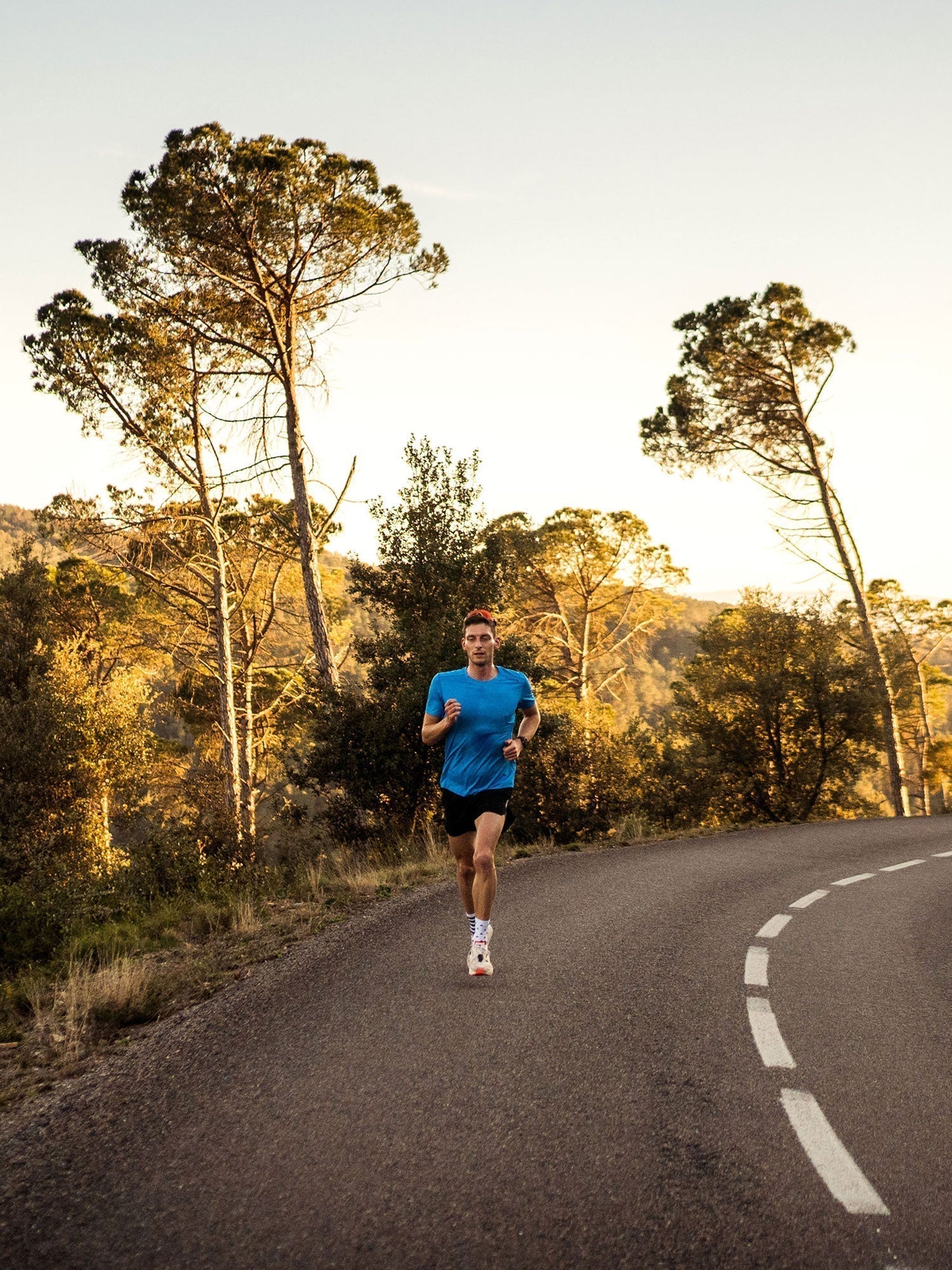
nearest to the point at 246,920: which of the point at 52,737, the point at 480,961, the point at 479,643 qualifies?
the point at 480,961

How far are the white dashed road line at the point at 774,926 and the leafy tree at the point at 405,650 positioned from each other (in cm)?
807

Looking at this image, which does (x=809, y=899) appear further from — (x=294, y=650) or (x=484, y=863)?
(x=294, y=650)

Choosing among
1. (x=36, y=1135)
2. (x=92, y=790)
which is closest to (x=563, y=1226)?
(x=36, y=1135)

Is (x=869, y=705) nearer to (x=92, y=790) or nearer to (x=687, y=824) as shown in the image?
(x=687, y=824)

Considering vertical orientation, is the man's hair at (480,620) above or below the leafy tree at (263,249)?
below

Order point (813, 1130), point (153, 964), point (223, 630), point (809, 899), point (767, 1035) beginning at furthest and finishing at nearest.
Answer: point (223, 630)
point (809, 899)
point (153, 964)
point (767, 1035)
point (813, 1130)

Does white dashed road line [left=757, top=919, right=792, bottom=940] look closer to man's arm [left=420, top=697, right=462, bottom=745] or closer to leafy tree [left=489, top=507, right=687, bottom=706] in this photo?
man's arm [left=420, top=697, right=462, bottom=745]

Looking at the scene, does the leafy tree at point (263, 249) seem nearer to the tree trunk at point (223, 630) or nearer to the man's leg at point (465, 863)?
the tree trunk at point (223, 630)

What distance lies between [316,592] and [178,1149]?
1637cm

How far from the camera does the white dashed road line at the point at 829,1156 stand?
2939 millimetres

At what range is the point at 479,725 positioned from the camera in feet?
18.7

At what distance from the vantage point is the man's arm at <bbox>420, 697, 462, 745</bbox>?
550cm

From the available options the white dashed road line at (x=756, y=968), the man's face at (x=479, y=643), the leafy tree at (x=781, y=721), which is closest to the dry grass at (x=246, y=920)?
the man's face at (x=479, y=643)

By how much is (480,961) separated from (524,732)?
1457 millimetres
